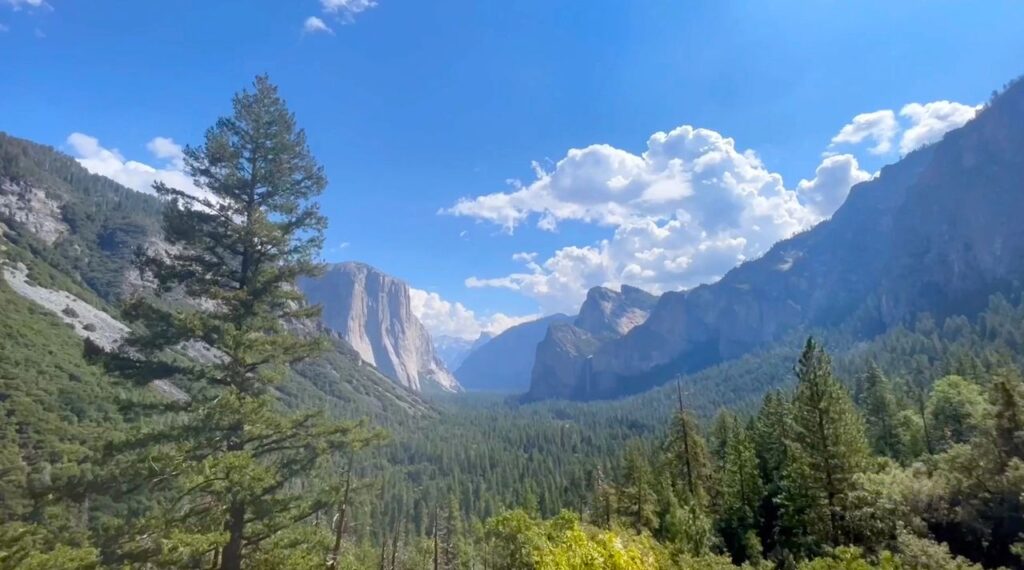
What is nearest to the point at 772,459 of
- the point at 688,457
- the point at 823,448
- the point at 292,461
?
the point at 688,457

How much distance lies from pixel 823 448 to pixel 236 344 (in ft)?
86.9

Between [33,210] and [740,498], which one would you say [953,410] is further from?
[33,210]

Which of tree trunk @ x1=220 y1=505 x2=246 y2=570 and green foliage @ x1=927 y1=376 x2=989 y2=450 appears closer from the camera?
tree trunk @ x1=220 y1=505 x2=246 y2=570

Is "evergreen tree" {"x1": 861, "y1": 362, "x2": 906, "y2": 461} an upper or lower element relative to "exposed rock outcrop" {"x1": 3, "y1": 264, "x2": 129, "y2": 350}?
lower

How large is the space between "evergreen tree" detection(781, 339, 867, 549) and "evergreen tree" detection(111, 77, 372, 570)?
2379 centimetres

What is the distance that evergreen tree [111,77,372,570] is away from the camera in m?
9.76

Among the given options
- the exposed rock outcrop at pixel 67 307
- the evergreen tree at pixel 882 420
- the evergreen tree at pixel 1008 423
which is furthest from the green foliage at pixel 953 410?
the exposed rock outcrop at pixel 67 307

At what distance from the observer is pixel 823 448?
26.0 metres

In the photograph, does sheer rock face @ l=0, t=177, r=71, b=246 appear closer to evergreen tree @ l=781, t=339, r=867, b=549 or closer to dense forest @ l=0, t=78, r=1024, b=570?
dense forest @ l=0, t=78, r=1024, b=570

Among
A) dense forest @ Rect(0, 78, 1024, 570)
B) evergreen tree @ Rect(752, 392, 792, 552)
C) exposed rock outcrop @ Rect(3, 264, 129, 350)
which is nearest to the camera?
dense forest @ Rect(0, 78, 1024, 570)

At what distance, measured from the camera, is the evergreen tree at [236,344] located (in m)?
9.76

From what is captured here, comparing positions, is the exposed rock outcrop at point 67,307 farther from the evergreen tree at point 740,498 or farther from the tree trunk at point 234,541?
the tree trunk at point 234,541

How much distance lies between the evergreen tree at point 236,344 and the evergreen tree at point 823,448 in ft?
78.0

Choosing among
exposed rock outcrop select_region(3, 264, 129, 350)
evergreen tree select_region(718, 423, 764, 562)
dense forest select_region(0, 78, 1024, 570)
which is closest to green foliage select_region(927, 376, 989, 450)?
dense forest select_region(0, 78, 1024, 570)
